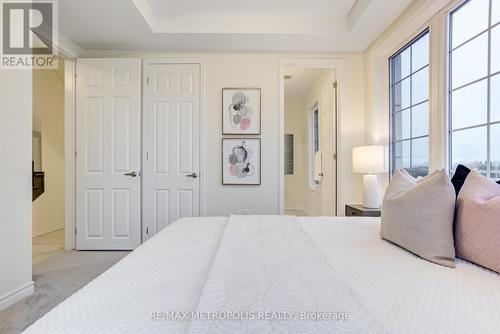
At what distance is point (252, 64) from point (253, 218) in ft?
7.33

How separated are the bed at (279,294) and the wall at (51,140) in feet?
12.7

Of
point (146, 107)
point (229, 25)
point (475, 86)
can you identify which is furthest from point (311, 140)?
point (475, 86)

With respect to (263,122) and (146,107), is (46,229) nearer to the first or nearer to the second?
(146,107)

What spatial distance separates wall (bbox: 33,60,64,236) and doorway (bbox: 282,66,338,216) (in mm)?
3502

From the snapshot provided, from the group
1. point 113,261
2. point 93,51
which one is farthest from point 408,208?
point 93,51

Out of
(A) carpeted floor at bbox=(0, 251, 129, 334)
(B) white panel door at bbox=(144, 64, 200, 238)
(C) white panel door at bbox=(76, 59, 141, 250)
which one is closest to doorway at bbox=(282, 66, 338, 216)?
(B) white panel door at bbox=(144, 64, 200, 238)

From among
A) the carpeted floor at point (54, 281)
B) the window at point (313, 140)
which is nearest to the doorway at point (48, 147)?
the carpeted floor at point (54, 281)

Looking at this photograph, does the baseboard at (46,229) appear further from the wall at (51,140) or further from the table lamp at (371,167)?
the table lamp at (371,167)

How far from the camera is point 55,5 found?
245 centimetres

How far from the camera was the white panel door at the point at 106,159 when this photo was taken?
128 inches

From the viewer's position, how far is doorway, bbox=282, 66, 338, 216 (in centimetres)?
366

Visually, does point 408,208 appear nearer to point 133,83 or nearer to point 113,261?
point 113,261

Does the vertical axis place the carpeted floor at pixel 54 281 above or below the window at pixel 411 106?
below

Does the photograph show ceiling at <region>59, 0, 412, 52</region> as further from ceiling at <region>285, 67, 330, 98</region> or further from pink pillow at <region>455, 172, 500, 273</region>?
pink pillow at <region>455, 172, 500, 273</region>
